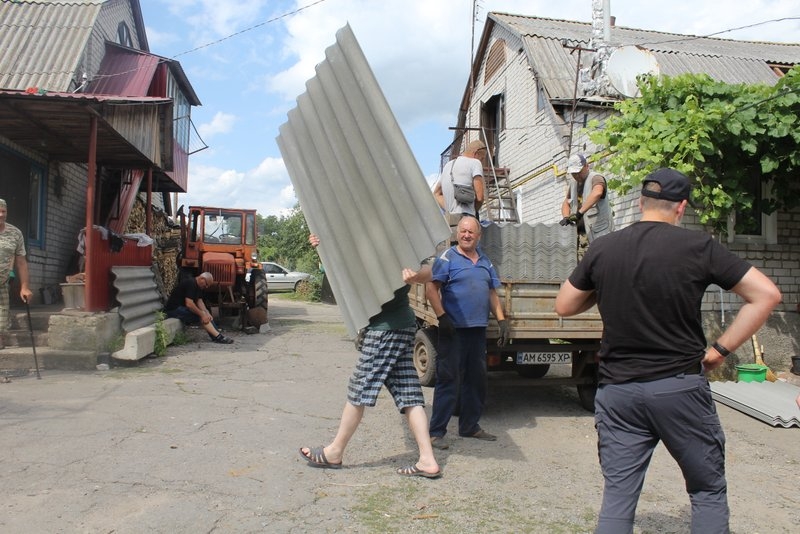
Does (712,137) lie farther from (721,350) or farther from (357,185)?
(721,350)

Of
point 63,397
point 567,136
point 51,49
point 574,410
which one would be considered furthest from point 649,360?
point 51,49

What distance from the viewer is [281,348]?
10375mm

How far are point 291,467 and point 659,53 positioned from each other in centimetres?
1353

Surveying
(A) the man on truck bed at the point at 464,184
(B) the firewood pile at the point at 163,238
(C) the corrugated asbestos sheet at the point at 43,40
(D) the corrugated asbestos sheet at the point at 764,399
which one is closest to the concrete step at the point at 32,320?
(C) the corrugated asbestos sheet at the point at 43,40

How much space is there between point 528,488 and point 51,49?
11542 mm

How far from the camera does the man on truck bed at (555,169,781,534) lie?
249cm

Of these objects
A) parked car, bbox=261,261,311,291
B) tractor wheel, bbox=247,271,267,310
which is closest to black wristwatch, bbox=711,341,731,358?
tractor wheel, bbox=247,271,267,310

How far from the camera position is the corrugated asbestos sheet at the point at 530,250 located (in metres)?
6.25

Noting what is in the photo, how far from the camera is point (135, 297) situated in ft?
30.2

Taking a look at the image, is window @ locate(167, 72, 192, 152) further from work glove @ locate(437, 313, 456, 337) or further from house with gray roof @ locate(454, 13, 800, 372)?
work glove @ locate(437, 313, 456, 337)

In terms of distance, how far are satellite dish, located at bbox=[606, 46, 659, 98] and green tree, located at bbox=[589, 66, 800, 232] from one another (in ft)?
5.45

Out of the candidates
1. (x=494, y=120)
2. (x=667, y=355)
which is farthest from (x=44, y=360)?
(x=494, y=120)

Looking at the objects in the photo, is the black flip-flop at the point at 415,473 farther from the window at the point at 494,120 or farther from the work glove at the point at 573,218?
the window at the point at 494,120

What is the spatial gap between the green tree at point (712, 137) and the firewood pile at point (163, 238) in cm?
1077
